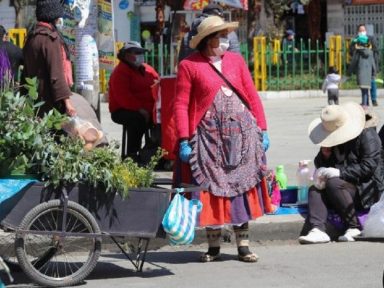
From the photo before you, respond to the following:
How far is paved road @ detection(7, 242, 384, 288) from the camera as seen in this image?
7059mm

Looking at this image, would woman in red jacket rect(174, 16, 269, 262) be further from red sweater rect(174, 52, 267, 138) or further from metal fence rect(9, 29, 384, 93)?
metal fence rect(9, 29, 384, 93)

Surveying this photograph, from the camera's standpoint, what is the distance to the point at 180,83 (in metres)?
7.51

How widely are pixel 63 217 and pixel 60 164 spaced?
0.35m

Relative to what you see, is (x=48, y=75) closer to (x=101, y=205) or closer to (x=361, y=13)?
(x=101, y=205)

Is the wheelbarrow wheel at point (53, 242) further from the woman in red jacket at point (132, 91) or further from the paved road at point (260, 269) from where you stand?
the woman in red jacket at point (132, 91)

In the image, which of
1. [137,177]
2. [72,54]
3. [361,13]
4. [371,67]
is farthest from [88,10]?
[361,13]

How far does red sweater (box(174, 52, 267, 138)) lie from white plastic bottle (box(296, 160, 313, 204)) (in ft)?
5.05

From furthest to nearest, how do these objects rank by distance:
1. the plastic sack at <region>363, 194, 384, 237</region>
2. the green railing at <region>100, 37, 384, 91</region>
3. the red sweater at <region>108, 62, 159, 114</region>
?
1. the green railing at <region>100, 37, 384, 91</region>
2. the red sweater at <region>108, 62, 159, 114</region>
3. the plastic sack at <region>363, 194, 384, 237</region>

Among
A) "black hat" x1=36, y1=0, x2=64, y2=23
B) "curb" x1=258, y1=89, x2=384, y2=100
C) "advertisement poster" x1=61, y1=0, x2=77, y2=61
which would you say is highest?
"black hat" x1=36, y1=0, x2=64, y2=23

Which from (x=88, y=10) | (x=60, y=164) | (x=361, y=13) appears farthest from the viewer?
(x=361, y=13)

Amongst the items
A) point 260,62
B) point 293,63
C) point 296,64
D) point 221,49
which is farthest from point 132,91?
point 296,64

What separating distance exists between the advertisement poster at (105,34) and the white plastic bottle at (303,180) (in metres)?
2.48

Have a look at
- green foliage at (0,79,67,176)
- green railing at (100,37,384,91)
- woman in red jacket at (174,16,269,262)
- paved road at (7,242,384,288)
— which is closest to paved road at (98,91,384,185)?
green railing at (100,37,384,91)

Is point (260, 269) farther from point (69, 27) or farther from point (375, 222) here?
point (69, 27)
